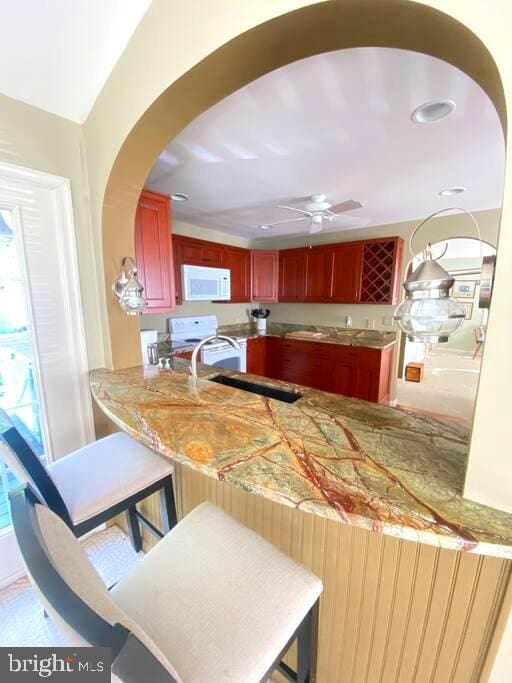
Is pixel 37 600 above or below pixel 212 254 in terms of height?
below

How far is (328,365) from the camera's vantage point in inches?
147

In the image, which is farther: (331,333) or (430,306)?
(331,333)

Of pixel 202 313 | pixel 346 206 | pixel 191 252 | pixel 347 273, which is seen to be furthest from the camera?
pixel 202 313

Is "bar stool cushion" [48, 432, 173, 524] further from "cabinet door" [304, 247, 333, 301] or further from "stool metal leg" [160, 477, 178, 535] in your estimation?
"cabinet door" [304, 247, 333, 301]

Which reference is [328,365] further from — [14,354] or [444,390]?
[14,354]

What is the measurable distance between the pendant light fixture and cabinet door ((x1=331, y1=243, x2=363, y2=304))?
2.90m

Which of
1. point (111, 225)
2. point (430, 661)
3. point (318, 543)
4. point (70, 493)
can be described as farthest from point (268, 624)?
point (111, 225)

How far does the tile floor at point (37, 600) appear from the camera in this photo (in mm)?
1275

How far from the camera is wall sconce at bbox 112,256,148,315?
151 centimetres

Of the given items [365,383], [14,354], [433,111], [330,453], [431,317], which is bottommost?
[365,383]

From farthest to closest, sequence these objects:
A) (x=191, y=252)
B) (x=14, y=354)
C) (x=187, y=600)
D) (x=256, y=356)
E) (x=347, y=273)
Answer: (x=256, y=356), (x=347, y=273), (x=191, y=252), (x=14, y=354), (x=187, y=600)

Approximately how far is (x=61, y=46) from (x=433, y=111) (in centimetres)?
168

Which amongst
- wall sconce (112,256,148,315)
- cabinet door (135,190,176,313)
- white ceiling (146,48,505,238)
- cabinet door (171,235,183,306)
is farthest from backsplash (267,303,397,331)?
wall sconce (112,256,148,315)

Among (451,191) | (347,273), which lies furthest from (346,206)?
(347,273)
